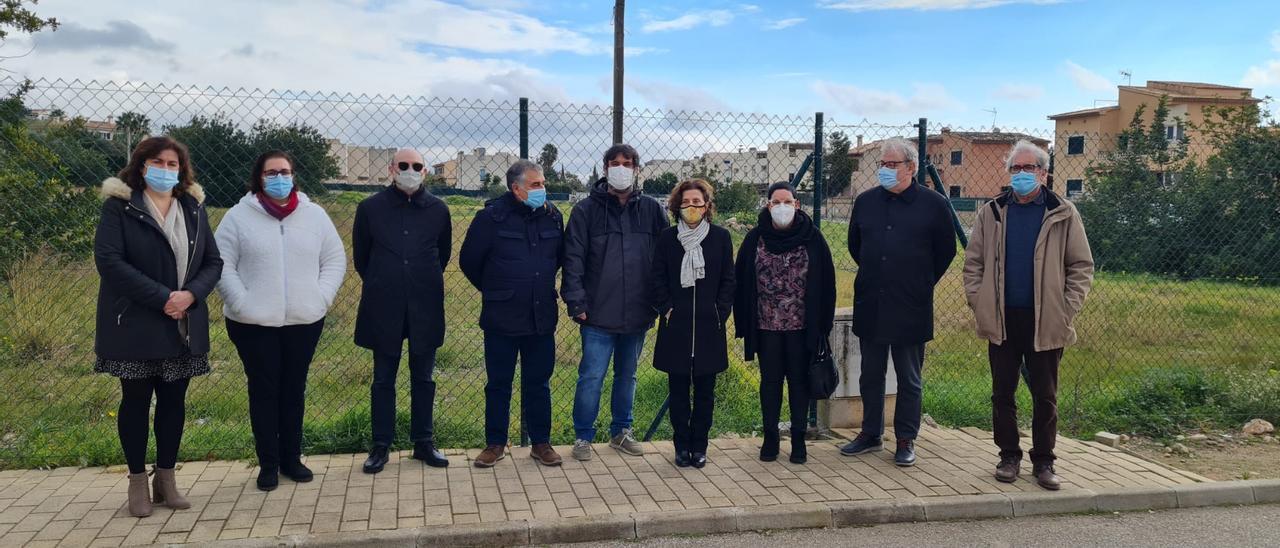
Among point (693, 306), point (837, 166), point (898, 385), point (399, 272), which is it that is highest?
point (837, 166)

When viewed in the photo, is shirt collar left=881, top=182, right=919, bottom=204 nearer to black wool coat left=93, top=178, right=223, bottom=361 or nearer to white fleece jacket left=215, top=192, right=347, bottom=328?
white fleece jacket left=215, top=192, right=347, bottom=328

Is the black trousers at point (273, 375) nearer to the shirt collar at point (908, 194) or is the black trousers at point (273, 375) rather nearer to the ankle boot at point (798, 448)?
the ankle boot at point (798, 448)

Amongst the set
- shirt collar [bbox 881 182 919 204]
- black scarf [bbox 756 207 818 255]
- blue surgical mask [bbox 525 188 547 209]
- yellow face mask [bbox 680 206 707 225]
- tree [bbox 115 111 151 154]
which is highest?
tree [bbox 115 111 151 154]

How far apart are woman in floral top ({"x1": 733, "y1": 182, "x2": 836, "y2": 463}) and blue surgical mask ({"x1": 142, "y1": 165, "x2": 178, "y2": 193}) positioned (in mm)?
3108

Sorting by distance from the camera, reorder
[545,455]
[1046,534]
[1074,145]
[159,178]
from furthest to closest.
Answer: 1. [1074,145]
2. [545,455]
3. [1046,534]
4. [159,178]

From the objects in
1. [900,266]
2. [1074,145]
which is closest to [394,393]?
[900,266]

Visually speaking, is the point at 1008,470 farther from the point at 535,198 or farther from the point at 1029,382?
the point at 535,198

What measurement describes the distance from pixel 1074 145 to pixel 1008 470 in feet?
12.0

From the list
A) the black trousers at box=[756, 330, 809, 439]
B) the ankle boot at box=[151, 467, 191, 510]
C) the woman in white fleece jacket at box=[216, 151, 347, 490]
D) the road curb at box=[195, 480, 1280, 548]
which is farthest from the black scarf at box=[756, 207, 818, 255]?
the ankle boot at box=[151, 467, 191, 510]

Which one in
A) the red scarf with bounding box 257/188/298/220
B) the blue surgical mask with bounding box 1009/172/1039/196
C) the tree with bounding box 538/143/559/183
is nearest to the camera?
the red scarf with bounding box 257/188/298/220

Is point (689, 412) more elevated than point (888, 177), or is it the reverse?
point (888, 177)

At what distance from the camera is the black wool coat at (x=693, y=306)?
5.23 metres

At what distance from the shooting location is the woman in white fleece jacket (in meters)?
4.51

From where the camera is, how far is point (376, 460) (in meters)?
5.14
